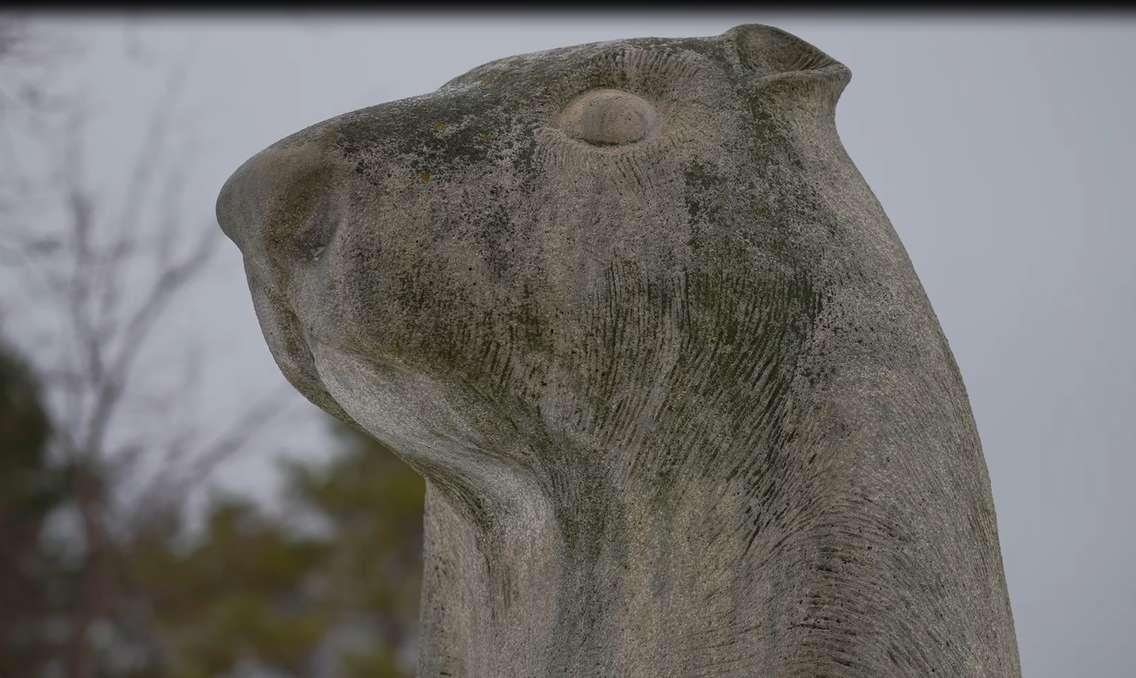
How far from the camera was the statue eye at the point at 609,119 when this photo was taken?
1.55m

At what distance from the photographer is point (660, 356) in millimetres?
1463

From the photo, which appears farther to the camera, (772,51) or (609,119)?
(772,51)

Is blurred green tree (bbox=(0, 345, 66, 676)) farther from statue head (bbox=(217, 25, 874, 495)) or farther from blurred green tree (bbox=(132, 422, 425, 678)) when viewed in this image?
statue head (bbox=(217, 25, 874, 495))

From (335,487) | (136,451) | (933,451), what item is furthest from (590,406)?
(335,487)

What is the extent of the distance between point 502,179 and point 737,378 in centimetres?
36

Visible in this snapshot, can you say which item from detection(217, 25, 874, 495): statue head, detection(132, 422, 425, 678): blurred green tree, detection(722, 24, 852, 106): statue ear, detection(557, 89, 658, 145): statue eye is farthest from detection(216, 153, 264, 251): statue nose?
detection(132, 422, 425, 678): blurred green tree

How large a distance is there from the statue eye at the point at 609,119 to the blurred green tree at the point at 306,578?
26.9 ft

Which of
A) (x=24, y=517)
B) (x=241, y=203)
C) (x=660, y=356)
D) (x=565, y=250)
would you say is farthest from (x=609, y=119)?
(x=24, y=517)

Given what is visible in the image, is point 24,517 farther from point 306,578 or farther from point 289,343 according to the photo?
point 289,343

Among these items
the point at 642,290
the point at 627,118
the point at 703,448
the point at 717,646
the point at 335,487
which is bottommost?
the point at 335,487

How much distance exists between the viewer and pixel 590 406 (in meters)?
1.49

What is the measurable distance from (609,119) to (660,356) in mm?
301

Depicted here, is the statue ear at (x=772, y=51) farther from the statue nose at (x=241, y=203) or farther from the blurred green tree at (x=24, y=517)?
the blurred green tree at (x=24, y=517)

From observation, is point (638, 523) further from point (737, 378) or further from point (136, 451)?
point (136, 451)
